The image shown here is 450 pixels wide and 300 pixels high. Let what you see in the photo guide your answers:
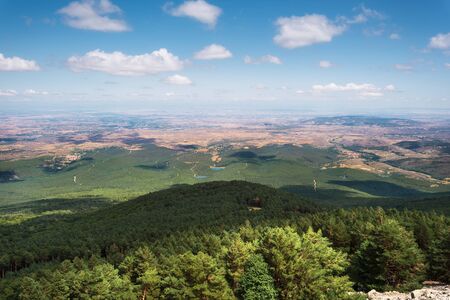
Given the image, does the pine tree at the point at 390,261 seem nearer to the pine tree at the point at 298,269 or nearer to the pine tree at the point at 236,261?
the pine tree at the point at 298,269

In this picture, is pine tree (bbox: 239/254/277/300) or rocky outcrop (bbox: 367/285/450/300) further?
pine tree (bbox: 239/254/277/300)

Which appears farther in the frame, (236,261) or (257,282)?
(236,261)

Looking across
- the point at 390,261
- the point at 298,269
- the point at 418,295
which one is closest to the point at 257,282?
the point at 298,269

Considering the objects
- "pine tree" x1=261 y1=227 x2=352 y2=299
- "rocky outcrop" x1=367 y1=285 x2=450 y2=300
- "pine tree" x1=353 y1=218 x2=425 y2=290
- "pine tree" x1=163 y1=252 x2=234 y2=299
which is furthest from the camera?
"pine tree" x1=353 y1=218 x2=425 y2=290

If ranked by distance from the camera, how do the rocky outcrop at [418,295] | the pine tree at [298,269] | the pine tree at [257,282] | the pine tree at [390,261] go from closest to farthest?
the rocky outcrop at [418,295] → the pine tree at [257,282] → the pine tree at [298,269] → the pine tree at [390,261]

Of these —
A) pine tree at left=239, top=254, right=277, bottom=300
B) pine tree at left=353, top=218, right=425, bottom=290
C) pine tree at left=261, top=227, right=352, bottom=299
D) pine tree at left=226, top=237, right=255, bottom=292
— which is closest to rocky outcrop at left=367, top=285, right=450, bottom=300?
pine tree at left=261, top=227, right=352, bottom=299

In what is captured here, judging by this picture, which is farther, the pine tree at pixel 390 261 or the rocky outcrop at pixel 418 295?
the pine tree at pixel 390 261

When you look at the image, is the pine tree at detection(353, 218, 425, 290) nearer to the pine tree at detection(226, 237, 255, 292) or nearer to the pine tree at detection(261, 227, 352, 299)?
the pine tree at detection(261, 227, 352, 299)

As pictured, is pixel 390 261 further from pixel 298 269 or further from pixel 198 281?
pixel 198 281

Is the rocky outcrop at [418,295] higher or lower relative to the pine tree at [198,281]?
higher

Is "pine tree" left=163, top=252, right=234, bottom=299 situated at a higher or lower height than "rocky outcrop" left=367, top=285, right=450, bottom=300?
lower

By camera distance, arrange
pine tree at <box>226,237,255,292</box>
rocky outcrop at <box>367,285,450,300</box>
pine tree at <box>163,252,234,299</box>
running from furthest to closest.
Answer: pine tree at <box>226,237,255,292</box> < pine tree at <box>163,252,234,299</box> < rocky outcrop at <box>367,285,450,300</box>

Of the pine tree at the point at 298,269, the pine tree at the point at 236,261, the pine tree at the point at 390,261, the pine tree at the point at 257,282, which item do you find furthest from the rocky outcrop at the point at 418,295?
the pine tree at the point at 236,261
